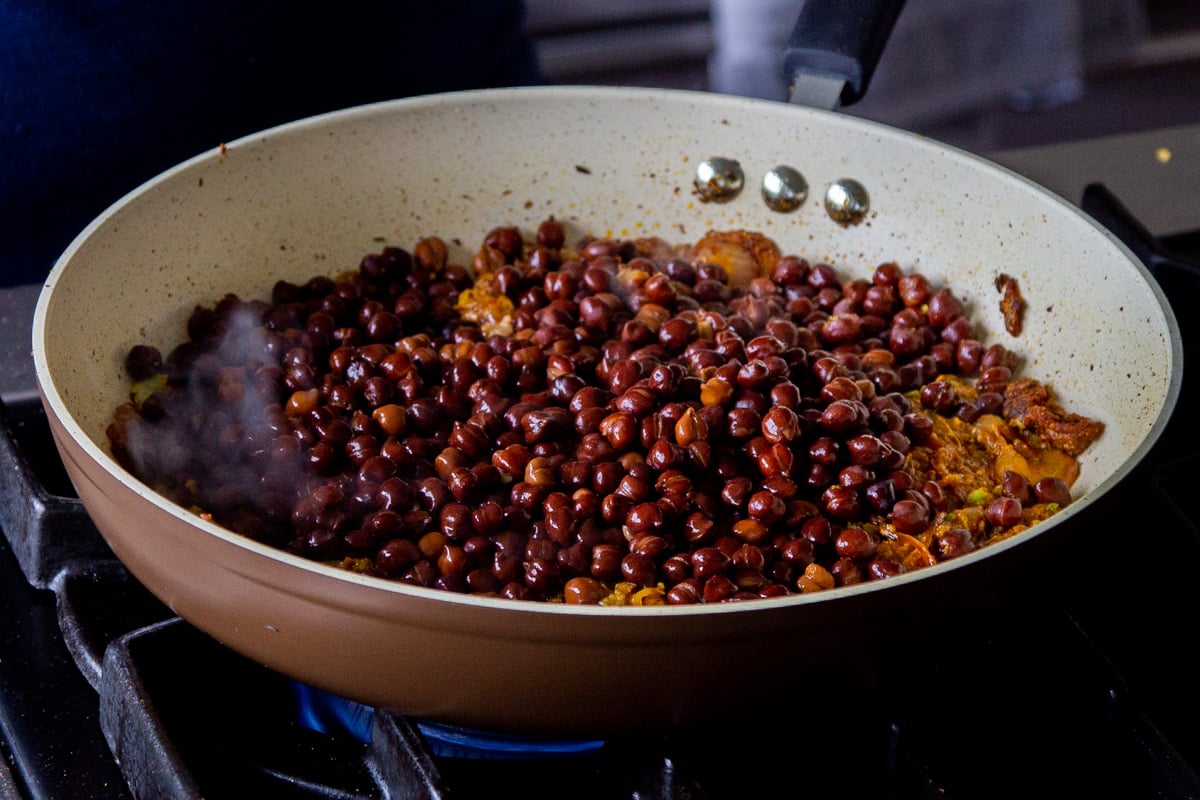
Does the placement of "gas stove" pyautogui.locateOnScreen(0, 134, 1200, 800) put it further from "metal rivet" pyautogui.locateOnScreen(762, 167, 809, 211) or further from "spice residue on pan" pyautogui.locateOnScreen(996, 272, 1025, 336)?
"metal rivet" pyautogui.locateOnScreen(762, 167, 809, 211)

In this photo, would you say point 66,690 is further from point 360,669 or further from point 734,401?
point 734,401

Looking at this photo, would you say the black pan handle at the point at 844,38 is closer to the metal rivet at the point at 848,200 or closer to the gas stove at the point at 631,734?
the metal rivet at the point at 848,200

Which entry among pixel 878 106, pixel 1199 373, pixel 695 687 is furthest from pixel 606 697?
pixel 878 106

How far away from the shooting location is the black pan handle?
1282mm

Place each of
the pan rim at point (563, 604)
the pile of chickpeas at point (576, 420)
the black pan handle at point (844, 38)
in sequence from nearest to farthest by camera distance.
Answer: the pan rim at point (563, 604) < the pile of chickpeas at point (576, 420) < the black pan handle at point (844, 38)

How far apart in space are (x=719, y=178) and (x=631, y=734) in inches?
33.3

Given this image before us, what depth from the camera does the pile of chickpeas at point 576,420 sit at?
1001 millimetres

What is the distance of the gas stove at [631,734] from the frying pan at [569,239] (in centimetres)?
7

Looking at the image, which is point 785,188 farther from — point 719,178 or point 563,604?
point 563,604

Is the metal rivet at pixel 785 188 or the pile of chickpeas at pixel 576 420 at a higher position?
the metal rivet at pixel 785 188

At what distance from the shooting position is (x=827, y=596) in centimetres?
69

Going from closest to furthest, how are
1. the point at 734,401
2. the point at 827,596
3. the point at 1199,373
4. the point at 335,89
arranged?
the point at 827,596
the point at 734,401
the point at 1199,373
the point at 335,89

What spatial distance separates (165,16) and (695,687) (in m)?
1.22

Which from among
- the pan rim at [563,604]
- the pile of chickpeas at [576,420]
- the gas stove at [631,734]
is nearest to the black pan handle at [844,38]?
the pan rim at [563,604]
